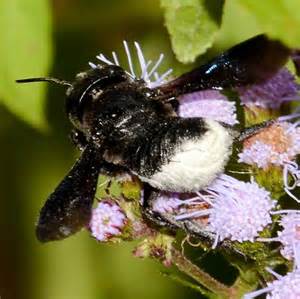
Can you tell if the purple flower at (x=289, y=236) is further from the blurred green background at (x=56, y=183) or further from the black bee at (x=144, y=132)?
the blurred green background at (x=56, y=183)

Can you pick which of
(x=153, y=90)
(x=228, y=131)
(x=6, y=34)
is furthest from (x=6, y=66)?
(x=228, y=131)

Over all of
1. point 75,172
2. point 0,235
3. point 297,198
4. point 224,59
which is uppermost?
point 224,59

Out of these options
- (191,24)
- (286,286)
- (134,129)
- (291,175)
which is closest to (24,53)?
(191,24)

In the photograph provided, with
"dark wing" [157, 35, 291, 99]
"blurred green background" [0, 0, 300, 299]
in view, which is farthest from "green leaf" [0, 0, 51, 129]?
"dark wing" [157, 35, 291, 99]

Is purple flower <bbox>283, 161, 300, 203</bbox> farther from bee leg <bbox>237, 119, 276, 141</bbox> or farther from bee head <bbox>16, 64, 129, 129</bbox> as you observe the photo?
bee head <bbox>16, 64, 129, 129</bbox>

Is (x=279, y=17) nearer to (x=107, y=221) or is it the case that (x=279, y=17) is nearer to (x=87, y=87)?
(x=87, y=87)

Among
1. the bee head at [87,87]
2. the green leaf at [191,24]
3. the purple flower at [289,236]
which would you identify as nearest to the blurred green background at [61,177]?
the green leaf at [191,24]

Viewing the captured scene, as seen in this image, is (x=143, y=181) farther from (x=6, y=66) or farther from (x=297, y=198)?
(x=6, y=66)
